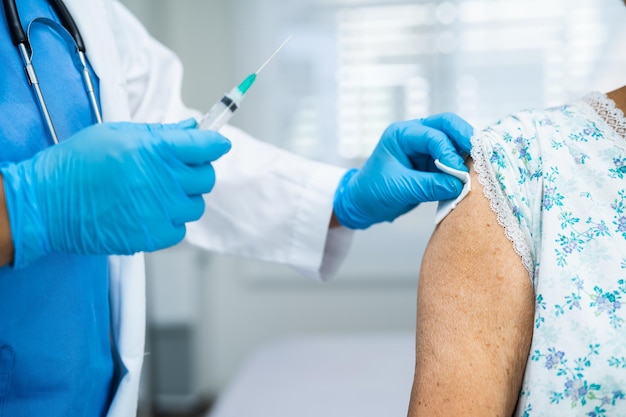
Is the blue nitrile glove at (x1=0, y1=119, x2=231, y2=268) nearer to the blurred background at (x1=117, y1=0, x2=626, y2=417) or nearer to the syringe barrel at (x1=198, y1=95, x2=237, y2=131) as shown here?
the syringe barrel at (x1=198, y1=95, x2=237, y2=131)

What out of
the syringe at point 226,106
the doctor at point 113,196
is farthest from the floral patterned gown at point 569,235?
the syringe at point 226,106

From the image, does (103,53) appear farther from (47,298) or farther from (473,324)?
(473,324)

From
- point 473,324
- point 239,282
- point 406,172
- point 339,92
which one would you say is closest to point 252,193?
point 406,172

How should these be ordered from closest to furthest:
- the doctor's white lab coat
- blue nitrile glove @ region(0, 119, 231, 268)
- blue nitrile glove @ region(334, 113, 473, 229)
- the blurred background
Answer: blue nitrile glove @ region(0, 119, 231, 268), blue nitrile glove @ region(334, 113, 473, 229), the doctor's white lab coat, the blurred background

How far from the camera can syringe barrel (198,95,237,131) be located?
0.94 m

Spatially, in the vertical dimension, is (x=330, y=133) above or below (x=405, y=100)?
below

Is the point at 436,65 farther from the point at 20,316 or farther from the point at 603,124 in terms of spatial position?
the point at 20,316

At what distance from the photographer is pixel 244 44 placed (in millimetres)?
2959

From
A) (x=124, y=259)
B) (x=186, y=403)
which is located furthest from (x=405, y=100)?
(x=124, y=259)

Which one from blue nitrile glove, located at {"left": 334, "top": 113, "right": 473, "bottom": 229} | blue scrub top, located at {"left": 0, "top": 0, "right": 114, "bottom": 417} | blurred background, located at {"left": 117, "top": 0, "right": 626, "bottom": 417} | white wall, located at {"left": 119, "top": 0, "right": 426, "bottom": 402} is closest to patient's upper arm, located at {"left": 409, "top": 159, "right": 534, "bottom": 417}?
blue nitrile glove, located at {"left": 334, "top": 113, "right": 473, "bottom": 229}

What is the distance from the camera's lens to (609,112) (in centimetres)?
97

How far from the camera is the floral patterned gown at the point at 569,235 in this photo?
81 centimetres

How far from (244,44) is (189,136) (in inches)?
87.1

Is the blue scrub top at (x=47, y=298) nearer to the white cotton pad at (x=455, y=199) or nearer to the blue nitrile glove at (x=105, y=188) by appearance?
the blue nitrile glove at (x=105, y=188)
